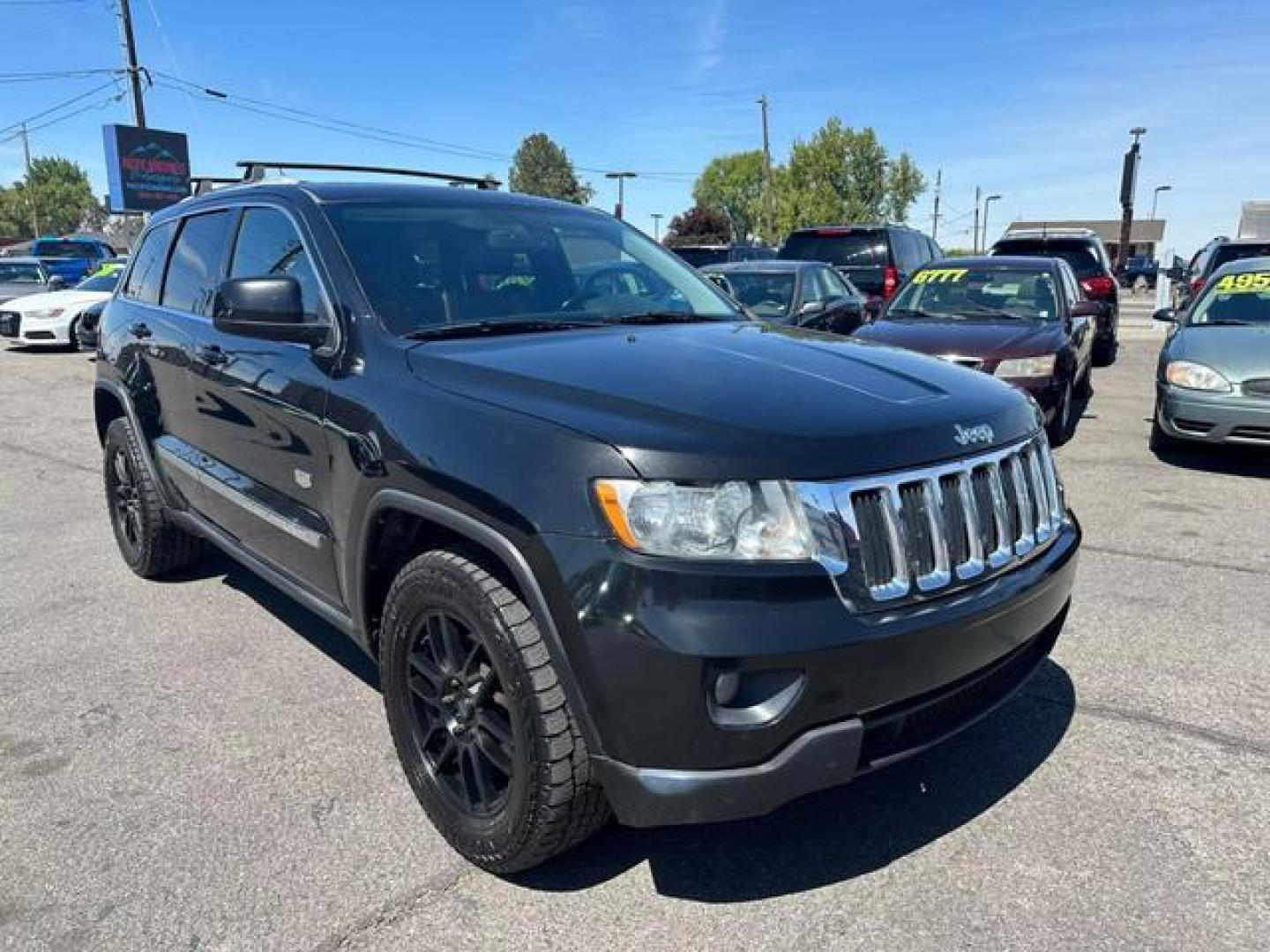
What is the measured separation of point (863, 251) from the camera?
13547 mm

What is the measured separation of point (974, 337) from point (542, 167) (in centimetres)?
9390

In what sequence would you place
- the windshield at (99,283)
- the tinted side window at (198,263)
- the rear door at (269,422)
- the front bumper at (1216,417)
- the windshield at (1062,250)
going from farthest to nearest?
the windshield at (99,283) < the windshield at (1062,250) < the front bumper at (1216,417) < the tinted side window at (198,263) < the rear door at (269,422)

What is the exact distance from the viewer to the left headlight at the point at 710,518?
78.6 inches

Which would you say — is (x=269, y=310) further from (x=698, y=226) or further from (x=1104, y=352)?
(x=698, y=226)

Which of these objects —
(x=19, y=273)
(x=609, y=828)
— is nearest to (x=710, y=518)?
(x=609, y=828)

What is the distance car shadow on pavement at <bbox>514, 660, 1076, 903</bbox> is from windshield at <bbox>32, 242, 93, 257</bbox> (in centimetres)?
2691

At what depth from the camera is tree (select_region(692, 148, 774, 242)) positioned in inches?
4134

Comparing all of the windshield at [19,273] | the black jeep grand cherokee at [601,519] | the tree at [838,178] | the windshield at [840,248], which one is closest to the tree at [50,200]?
the tree at [838,178]

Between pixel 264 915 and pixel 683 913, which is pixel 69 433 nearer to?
pixel 264 915

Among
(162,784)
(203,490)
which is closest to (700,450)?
(162,784)

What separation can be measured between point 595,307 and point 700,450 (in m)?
1.45

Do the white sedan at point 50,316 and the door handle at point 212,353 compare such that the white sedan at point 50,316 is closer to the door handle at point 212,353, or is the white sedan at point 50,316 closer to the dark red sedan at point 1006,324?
the dark red sedan at point 1006,324

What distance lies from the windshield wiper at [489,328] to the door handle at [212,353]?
1115mm

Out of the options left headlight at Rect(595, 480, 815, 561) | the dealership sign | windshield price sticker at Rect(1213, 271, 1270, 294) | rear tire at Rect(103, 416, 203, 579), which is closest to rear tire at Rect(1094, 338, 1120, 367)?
windshield price sticker at Rect(1213, 271, 1270, 294)
